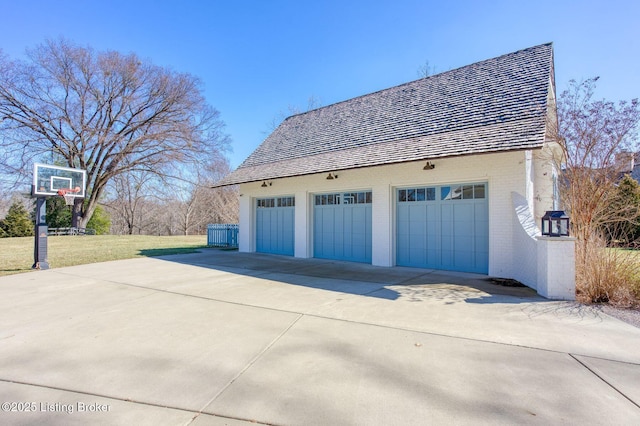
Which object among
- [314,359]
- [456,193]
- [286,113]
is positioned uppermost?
[286,113]

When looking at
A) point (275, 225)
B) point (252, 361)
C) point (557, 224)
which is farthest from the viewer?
point (275, 225)

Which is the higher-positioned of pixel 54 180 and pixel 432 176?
pixel 54 180

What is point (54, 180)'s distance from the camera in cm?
1082

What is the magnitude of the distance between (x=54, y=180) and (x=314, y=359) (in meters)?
12.1

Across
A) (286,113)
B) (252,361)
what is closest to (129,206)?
(286,113)

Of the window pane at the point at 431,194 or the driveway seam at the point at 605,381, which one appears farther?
the window pane at the point at 431,194

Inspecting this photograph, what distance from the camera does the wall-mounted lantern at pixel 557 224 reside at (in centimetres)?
598

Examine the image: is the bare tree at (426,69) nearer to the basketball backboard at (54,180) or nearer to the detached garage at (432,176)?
the detached garage at (432,176)

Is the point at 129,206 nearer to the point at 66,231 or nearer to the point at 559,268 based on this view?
the point at 66,231

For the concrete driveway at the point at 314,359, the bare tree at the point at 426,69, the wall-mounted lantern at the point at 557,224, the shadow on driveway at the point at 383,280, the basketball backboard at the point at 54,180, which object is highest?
the bare tree at the point at 426,69

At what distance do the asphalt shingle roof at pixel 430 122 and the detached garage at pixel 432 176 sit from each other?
0.05 metres

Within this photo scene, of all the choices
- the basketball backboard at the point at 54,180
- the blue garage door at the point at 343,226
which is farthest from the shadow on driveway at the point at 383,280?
the basketball backboard at the point at 54,180

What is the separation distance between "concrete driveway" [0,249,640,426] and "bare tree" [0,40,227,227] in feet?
73.8

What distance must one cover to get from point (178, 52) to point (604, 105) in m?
17.1
